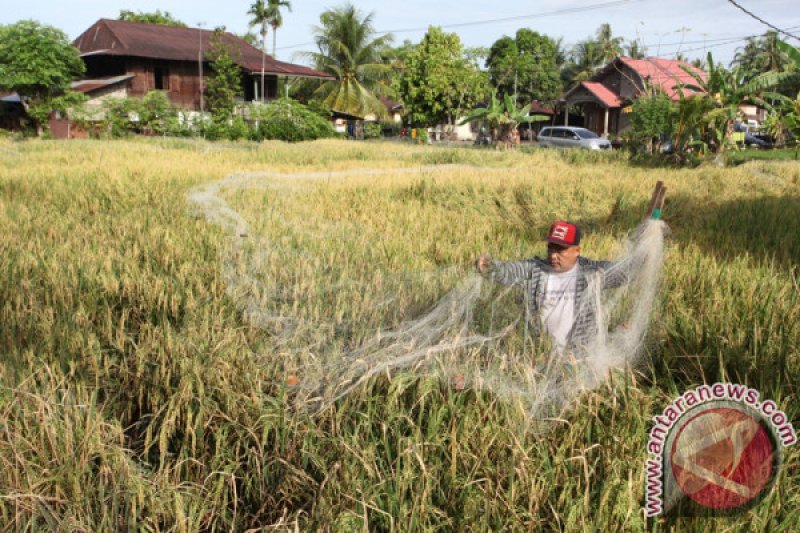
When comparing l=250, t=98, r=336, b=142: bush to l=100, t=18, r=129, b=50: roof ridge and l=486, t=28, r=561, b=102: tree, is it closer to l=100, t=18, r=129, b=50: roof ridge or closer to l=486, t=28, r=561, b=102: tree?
l=100, t=18, r=129, b=50: roof ridge

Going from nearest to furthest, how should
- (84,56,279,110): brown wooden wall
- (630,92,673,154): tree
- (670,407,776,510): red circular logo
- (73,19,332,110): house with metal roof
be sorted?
(670,407,776,510): red circular logo
(630,92,673,154): tree
(73,19,332,110): house with metal roof
(84,56,279,110): brown wooden wall

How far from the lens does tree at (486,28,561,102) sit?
36844mm

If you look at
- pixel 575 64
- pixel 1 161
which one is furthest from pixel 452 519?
pixel 575 64

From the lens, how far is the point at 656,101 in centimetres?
1591

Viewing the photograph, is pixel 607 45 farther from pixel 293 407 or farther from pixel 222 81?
pixel 293 407

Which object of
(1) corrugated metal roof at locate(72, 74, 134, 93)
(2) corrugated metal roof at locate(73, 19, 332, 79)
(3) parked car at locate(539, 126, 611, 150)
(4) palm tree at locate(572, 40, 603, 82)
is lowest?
(3) parked car at locate(539, 126, 611, 150)

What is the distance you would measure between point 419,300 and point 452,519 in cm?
151

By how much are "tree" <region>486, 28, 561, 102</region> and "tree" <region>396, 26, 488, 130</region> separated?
21.2ft

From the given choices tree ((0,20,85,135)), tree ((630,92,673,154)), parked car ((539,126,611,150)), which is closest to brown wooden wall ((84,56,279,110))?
tree ((0,20,85,135))

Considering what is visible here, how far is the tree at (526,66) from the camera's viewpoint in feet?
121

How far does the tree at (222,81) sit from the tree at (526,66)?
54.1 feet

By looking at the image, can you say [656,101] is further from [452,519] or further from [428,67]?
[452,519]

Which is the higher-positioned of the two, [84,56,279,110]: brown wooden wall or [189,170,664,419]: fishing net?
[84,56,279,110]: brown wooden wall

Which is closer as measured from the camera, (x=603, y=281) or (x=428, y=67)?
(x=603, y=281)
